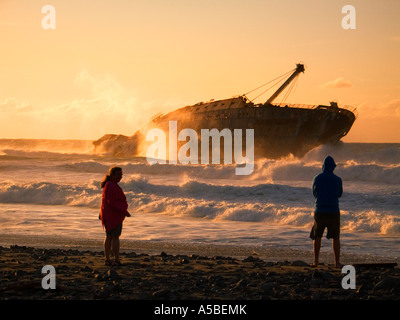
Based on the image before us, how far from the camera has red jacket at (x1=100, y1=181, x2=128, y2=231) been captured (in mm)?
8094

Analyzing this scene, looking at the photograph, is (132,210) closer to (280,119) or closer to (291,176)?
(291,176)

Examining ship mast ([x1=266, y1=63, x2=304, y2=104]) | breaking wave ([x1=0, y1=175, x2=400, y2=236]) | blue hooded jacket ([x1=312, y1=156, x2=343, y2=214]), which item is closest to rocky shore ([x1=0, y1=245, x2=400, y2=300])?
blue hooded jacket ([x1=312, y1=156, x2=343, y2=214])

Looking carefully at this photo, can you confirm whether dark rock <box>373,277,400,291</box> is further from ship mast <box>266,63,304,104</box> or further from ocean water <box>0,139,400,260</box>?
ship mast <box>266,63,304,104</box>

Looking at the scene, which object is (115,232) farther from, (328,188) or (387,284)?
(387,284)

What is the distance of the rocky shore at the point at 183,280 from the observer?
19.7ft

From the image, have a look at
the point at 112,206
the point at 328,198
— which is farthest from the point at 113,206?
the point at 328,198

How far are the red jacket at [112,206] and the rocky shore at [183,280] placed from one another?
25.5 inches

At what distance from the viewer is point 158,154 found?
6181cm

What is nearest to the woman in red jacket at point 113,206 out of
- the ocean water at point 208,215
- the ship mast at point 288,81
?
the ocean water at point 208,215

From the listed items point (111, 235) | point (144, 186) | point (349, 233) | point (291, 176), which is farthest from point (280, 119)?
point (111, 235)

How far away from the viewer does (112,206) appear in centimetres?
811

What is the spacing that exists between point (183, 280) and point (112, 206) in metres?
1.76

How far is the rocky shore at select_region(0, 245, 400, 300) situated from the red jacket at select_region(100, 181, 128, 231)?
0.65 metres

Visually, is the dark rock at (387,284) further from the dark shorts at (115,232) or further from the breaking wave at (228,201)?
the breaking wave at (228,201)
